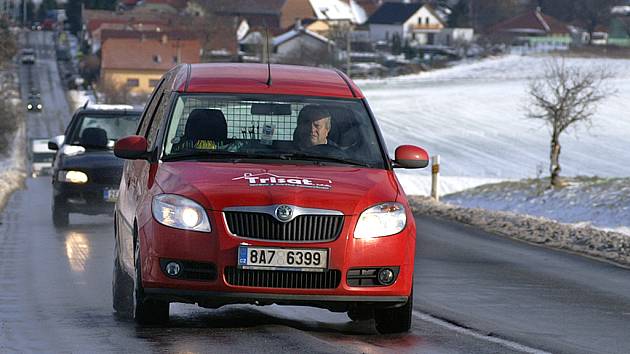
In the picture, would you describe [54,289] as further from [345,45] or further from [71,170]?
[345,45]

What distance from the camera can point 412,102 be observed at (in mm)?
94000

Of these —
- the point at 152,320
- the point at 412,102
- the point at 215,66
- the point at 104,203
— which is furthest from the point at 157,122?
the point at 412,102

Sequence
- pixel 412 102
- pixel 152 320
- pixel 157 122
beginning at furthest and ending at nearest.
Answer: pixel 412 102
pixel 157 122
pixel 152 320

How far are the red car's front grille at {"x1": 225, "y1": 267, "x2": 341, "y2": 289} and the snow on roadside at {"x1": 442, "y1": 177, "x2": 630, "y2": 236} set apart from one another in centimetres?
2223

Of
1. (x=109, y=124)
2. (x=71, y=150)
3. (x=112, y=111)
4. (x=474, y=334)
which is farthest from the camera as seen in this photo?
(x=109, y=124)

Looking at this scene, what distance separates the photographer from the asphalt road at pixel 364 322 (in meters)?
8.52

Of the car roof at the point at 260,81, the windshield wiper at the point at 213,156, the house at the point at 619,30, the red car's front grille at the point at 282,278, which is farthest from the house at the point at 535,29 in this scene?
the red car's front grille at the point at 282,278

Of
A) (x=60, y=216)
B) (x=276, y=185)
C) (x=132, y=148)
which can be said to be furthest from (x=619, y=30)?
(x=276, y=185)

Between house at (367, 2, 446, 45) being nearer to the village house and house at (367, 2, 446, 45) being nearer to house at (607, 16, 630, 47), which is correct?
the village house

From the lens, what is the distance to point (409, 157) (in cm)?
990

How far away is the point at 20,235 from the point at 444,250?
5.29 meters

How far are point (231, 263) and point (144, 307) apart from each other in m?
0.80

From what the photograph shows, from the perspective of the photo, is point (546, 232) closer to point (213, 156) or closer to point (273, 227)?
point (213, 156)

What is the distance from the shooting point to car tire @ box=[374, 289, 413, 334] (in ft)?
29.9
